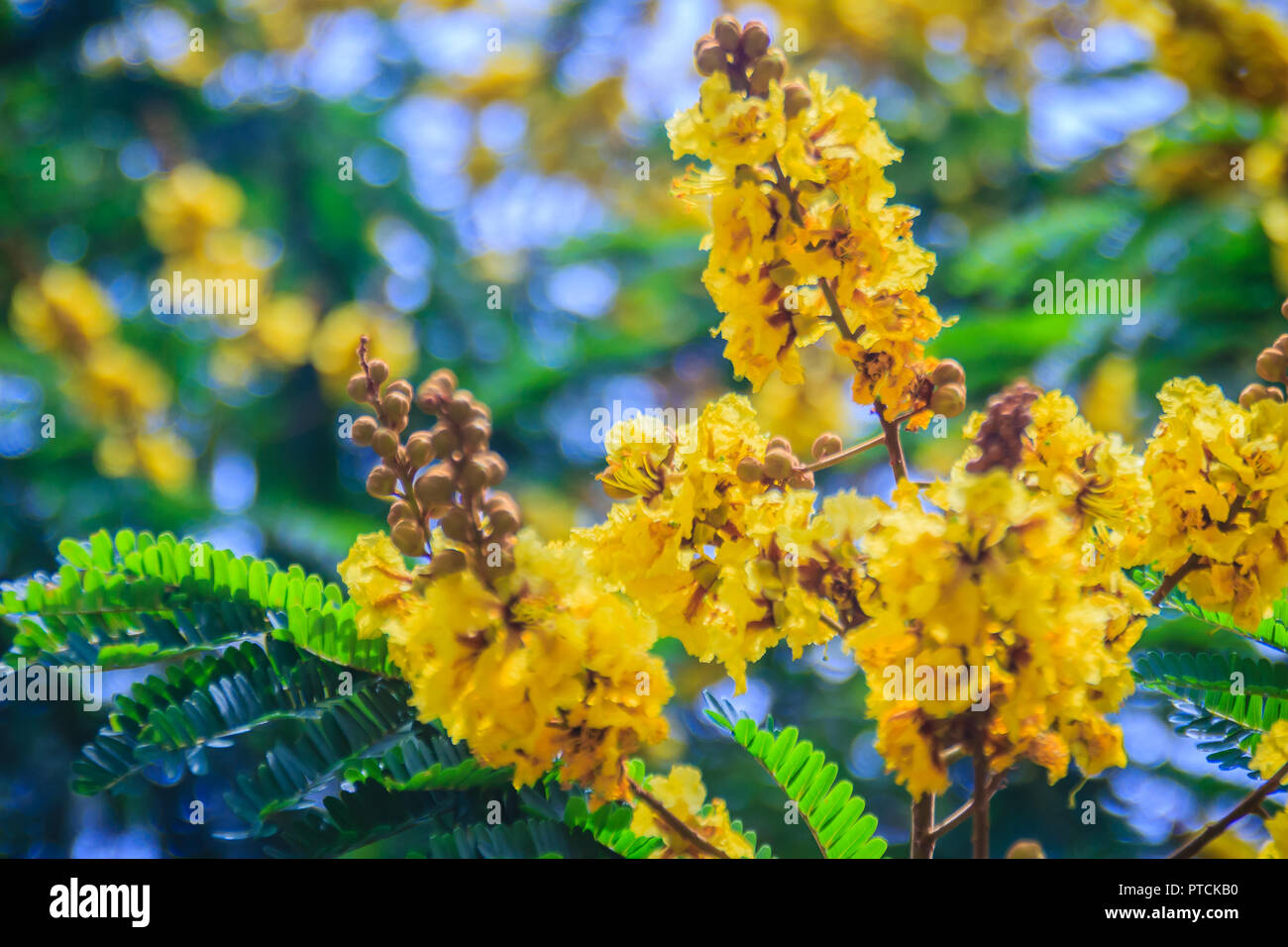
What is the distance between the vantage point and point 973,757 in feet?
4.34

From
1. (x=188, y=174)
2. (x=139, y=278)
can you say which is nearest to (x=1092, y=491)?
(x=188, y=174)

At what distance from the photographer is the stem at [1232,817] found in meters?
1.34

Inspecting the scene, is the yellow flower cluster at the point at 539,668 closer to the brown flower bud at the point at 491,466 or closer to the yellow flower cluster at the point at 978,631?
the brown flower bud at the point at 491,466

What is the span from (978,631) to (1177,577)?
19.9 inches

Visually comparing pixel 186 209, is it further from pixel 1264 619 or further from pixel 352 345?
pixel 1264 619

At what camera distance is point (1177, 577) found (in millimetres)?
1549

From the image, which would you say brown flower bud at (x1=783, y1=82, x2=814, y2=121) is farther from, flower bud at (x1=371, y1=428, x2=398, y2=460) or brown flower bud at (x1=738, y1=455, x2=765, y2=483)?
flower bud at (x1=371, y1=428, x2=398, y2=460)

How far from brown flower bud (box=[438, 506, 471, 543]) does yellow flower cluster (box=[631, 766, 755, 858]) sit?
467mm

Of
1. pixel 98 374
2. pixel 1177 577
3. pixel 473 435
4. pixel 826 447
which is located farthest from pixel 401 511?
pixel 98 374

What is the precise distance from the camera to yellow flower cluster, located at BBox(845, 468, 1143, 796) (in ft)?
4.00

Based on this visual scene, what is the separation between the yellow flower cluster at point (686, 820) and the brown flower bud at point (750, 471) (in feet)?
1.54
